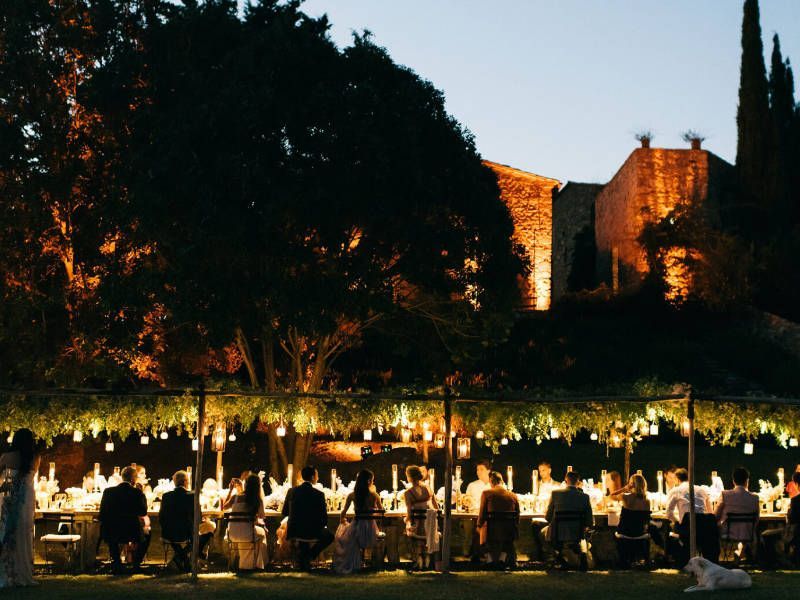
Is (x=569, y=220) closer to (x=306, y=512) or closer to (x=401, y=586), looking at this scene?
(x=306, y=512)

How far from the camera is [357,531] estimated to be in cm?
1212

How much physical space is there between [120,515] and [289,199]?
265 inches

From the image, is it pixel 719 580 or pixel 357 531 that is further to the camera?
pixel 357 531

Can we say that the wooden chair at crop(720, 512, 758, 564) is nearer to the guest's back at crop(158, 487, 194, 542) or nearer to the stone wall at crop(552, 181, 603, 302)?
the guest's back at crop(158, 487, 194, 542)

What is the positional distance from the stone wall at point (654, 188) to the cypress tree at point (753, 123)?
0.92 m

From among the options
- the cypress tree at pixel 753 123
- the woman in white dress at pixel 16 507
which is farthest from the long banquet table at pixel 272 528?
the cypress tree at pixel 753 123

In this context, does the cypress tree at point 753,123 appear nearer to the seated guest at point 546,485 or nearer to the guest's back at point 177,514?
the seated guest at point 546,485

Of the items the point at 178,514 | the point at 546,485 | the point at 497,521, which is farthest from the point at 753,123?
the point at 178,514

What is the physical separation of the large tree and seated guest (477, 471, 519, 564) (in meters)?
5.68

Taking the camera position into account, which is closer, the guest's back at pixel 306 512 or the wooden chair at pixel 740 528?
the guest's back at pixel 306 512

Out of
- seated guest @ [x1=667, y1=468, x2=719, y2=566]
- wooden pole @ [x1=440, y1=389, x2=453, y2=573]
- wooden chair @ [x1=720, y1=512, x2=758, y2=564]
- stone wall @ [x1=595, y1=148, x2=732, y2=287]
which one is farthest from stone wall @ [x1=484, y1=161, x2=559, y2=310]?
wooden pole @ [x1=440, y1=389, x2=453, y2=573]

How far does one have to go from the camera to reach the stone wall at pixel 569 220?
4356 centimetres

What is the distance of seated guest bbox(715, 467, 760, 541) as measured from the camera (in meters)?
12.5

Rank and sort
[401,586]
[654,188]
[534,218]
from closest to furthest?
[401,586]
[534,218]
[654,188]
